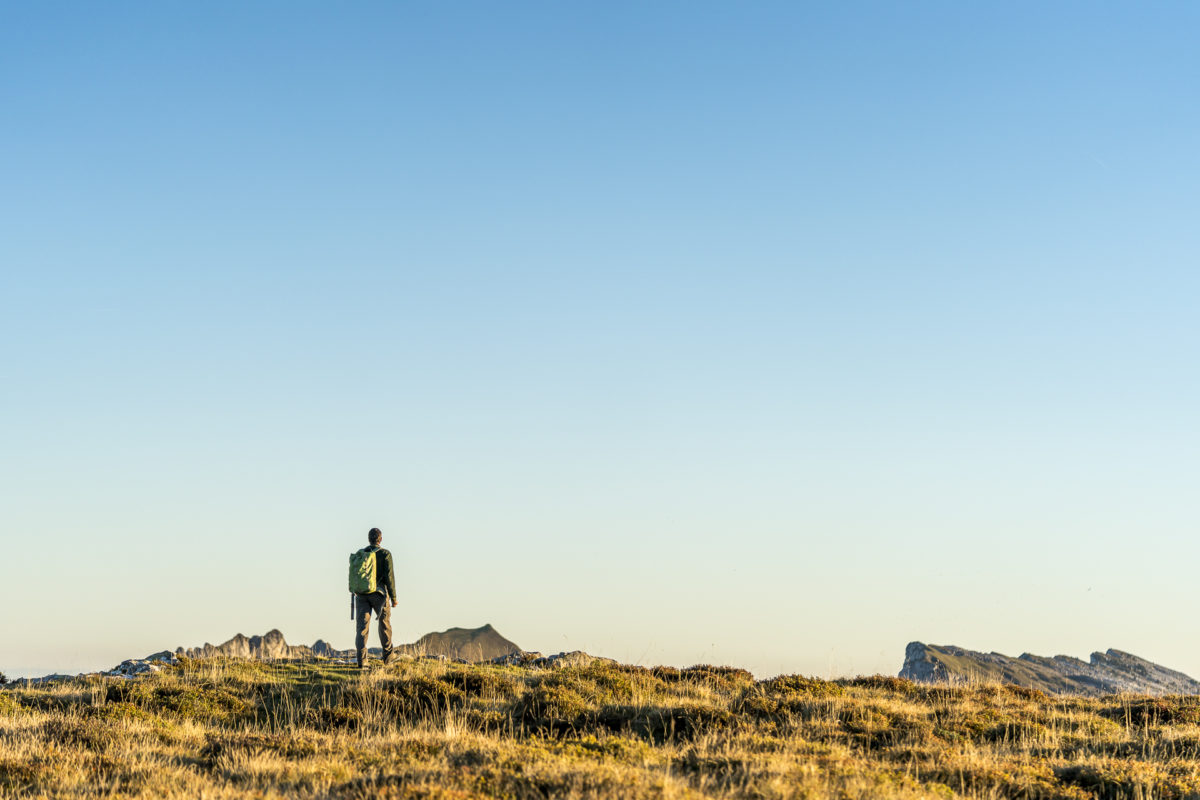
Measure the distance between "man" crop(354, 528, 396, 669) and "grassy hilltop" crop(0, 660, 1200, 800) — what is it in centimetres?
71

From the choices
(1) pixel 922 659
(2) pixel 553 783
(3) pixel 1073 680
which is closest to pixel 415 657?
(2) pixel 553 783

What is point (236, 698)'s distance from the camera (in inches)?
703

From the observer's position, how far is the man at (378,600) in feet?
66.0

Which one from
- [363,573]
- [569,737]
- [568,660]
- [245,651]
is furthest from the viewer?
[245,651]

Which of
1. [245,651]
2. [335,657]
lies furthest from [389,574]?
[245,651]

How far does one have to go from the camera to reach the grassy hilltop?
10242 millimetres

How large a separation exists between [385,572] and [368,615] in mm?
1048

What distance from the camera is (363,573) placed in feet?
65.3

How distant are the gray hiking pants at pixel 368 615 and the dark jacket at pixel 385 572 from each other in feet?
0.69

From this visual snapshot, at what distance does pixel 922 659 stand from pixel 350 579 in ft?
652

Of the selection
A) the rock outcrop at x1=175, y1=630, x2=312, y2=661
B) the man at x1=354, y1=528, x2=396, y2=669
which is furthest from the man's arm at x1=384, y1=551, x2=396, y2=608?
the rock outcrop at x1=175, y1=630, x2=312, y2=661

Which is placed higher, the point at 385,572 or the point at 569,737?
the point at 385,572

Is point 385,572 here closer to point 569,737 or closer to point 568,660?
point 568,660

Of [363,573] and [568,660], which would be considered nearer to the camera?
[363,573]
